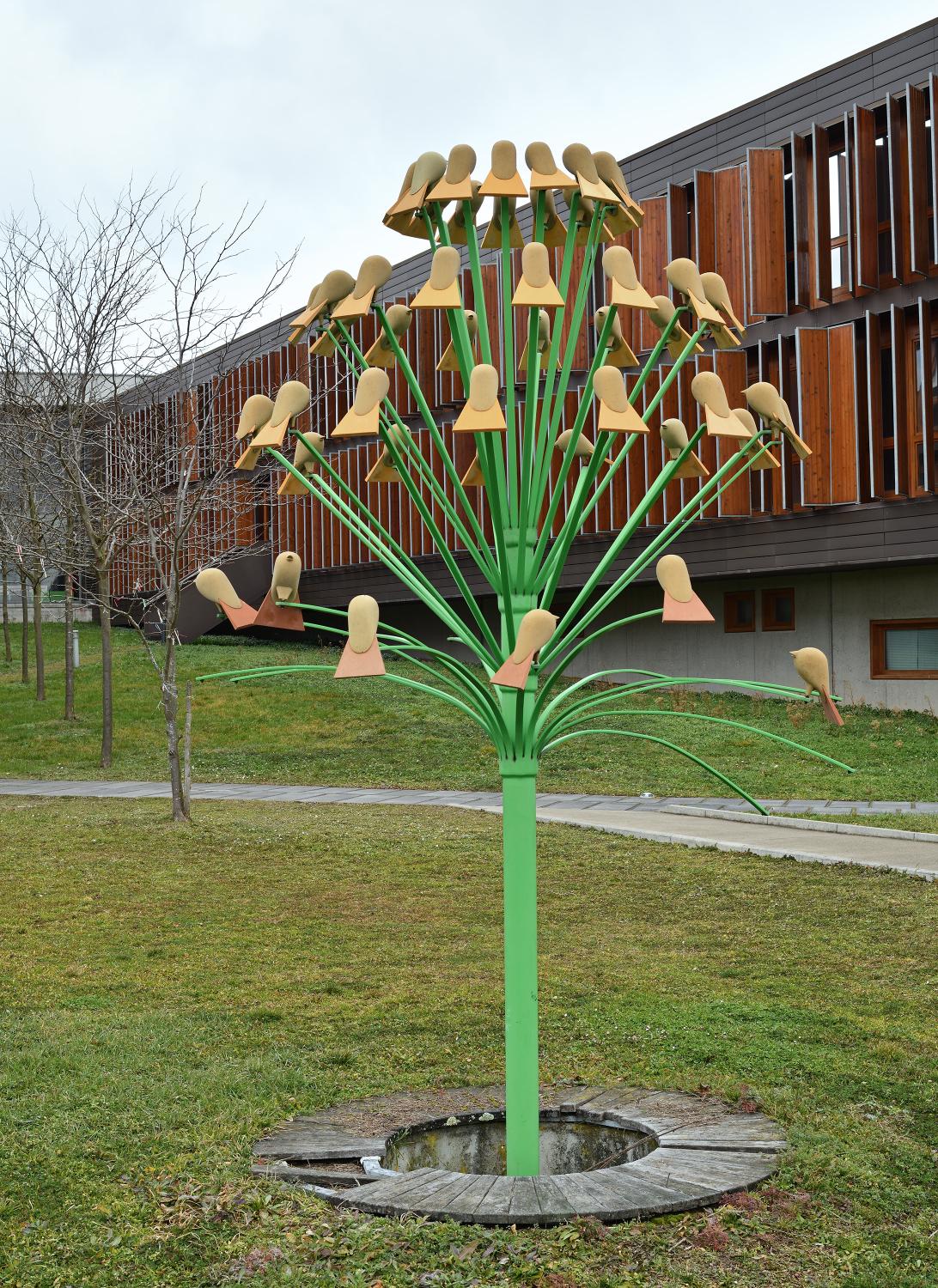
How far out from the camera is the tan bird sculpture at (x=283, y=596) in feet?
14.3

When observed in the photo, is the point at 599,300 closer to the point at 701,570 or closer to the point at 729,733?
the point at 701,570

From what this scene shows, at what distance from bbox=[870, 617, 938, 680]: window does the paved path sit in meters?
7.18

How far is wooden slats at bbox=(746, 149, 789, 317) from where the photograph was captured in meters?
22.8

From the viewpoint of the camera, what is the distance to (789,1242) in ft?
13.0

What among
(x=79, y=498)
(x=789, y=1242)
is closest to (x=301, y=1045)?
(x=789, y=1242)

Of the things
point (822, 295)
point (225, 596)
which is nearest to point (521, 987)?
point (225, 596)

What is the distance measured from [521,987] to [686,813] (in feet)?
35.2

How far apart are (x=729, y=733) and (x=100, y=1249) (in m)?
18.5

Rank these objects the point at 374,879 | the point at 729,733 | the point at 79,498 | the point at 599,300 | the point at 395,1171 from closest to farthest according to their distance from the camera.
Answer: the point at 395,1171 → the point at 374,879 → the point at 79,498 → the point at 729,733 → the point at 599,300

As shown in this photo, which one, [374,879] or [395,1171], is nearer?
[395,1171]

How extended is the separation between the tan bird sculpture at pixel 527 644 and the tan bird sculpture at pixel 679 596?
0.34 metres

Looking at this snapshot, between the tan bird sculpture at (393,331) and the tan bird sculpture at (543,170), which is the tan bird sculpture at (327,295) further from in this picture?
the tan bird sculpture at (543,170)

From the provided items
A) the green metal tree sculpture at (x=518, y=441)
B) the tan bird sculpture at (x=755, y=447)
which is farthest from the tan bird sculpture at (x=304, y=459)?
the tan bird sculpture at (x=755, y=447)

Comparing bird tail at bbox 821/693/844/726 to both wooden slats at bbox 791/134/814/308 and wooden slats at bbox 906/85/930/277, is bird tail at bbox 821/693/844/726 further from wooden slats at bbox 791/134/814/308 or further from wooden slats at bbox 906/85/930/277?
wooden slats at bbox 791/134/814/308
